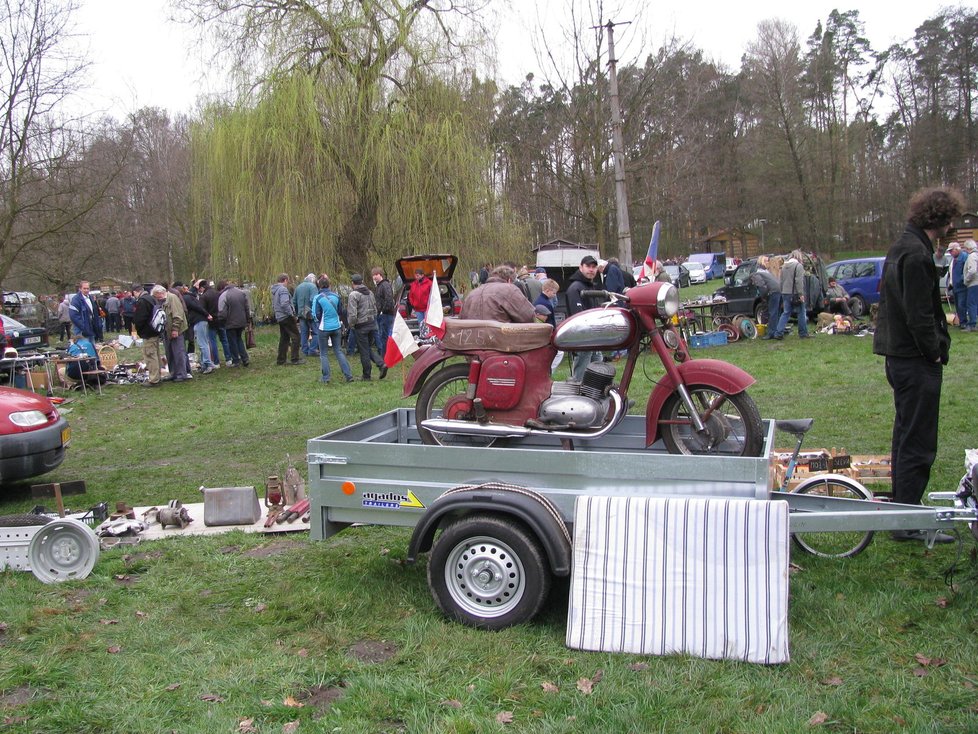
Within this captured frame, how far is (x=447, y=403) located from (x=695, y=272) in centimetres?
3792

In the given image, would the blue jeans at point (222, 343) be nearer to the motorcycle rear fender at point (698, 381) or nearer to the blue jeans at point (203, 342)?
the blue jeans at point (203, 342)

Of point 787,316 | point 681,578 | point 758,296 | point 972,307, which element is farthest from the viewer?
point 758,296

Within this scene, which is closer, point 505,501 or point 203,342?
point 505,501

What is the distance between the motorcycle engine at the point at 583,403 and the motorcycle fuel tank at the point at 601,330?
0.19 metres

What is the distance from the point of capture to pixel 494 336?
5.73m

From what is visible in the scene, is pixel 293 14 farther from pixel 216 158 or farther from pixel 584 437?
pixel 584 437

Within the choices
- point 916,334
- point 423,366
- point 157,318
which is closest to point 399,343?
point 423,366

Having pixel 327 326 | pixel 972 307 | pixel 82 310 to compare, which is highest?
pixel 82 310

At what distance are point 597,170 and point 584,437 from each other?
17430 mm

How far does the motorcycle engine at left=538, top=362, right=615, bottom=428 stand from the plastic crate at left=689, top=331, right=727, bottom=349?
1171 centimetres

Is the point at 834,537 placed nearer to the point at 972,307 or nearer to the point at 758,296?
the point at 972,307

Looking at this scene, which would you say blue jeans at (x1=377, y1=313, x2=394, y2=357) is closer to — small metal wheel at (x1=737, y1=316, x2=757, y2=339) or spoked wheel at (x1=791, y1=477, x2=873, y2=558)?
small metal wheel at (x1=737, y1=316, x2=757, y2=339)

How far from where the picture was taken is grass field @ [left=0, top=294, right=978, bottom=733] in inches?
134

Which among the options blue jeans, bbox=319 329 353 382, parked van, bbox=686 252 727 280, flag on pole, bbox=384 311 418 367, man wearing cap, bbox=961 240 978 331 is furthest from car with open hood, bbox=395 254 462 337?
parked van, bbox=686 252 727 280
